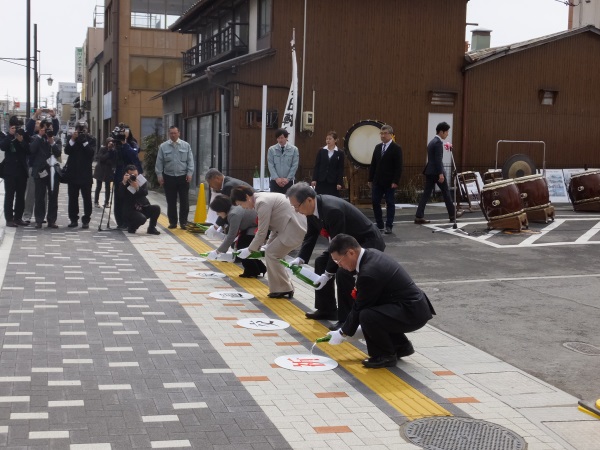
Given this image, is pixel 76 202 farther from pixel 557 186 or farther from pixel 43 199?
pixel 557 186

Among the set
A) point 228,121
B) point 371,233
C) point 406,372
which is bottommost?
point 406,372

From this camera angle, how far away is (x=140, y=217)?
52.7 ft

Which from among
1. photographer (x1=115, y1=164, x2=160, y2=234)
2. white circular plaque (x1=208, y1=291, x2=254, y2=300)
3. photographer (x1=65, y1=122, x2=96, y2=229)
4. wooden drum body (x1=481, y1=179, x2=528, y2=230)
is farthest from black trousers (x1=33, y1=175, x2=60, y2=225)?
wooden drum body (x1=481, y1=179, x2=528, y2=230)

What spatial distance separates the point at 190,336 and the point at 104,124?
153 ft

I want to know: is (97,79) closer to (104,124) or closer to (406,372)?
(104,124)

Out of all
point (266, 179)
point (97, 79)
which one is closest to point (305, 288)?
point (266, 179)

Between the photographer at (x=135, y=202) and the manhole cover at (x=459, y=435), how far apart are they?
10.9 m

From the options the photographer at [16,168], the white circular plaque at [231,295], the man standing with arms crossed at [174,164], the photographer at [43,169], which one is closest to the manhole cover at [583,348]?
the white circular plaque at [231,295]

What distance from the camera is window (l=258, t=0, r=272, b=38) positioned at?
23.2 meters

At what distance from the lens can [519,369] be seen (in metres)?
7.25

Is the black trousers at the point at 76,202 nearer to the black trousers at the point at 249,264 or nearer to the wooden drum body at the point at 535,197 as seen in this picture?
the black trousers at the point at 249,264

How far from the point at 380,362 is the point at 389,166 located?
8.66m

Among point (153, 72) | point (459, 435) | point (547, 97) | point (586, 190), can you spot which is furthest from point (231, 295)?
point (153, 72)

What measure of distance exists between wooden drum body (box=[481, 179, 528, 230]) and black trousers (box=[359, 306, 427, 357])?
906cm
